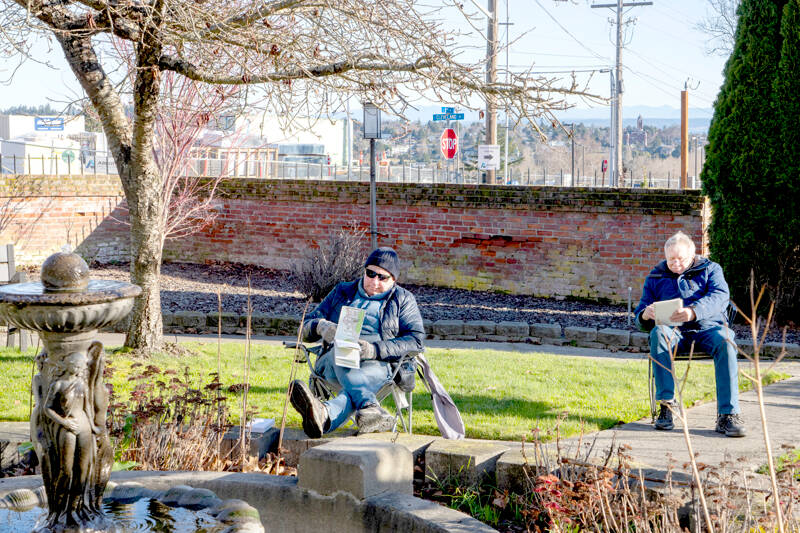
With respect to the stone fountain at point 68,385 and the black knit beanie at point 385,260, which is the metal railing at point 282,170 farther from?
the stone fountain at point 68,385

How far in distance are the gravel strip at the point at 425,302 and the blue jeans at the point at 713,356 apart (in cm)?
425

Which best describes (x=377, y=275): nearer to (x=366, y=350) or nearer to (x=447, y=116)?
(x=366, y=350)

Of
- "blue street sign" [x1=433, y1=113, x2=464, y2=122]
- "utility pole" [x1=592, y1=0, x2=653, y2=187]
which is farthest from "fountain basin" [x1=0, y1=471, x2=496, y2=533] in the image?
"utility pole" [x1=592, y1=0, x2=653, y2=187]

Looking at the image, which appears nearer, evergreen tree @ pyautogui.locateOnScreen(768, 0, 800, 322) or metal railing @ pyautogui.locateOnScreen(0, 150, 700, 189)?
evergreen tree @ pyautogui.locateOnScreen(768, 0, 800, 322)

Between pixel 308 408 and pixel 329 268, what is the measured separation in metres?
7.33

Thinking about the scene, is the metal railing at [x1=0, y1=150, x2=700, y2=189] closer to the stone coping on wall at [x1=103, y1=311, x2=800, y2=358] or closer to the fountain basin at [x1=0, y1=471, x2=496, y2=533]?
the stone coping on wall at [x1=103, y1=311, x2=800, y2=358]

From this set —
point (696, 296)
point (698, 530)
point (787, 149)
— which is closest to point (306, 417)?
point (698, 530)

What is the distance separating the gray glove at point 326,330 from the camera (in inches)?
221

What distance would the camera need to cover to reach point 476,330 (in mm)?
10781

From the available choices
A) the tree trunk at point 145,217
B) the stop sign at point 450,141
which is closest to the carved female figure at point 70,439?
the tree trunk at point 145,217

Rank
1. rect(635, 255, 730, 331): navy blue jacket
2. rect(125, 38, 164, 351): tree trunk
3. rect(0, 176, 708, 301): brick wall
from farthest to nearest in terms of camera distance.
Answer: rect(0, 176, 708, 301): brick wall → rect(125, 38, 164, 351): tree trunk → rect(635, 255, 730, 331): navy blue jacket

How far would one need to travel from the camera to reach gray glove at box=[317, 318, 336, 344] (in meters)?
5.62

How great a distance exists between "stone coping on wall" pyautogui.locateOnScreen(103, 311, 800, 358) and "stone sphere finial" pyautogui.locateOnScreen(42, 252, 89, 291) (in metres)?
7.09

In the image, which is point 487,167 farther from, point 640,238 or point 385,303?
point 385,303
